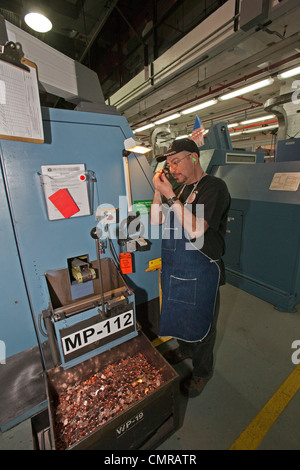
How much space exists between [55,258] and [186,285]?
32.4 inches

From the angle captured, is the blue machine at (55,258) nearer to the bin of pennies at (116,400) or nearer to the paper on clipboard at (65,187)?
the paper on clipboard at (65,187)

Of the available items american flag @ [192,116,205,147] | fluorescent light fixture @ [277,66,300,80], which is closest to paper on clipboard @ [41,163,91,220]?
american flag @ [192,116,205,147]

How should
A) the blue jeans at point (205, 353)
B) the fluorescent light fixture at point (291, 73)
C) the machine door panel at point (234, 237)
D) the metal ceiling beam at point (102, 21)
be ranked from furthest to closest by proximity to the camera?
the metal ceiling beam at point (102, 21)
the fluorescent light fixture at point (291, 73)
the machine door panel at point (234, 237)
the blue jeans at point (205, 353)

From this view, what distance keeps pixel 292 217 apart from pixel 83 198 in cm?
204

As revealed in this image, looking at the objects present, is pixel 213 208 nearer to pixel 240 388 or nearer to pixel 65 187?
pixel 65 187

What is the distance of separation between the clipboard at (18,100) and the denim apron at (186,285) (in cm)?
91

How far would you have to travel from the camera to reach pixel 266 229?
7.50 ft

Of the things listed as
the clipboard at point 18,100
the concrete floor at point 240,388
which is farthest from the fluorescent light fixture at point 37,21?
the concrete floor at point 240,388

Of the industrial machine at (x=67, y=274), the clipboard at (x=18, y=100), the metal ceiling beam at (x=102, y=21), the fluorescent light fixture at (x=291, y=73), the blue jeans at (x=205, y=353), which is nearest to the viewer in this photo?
the clipboard at (x=18, y=100)

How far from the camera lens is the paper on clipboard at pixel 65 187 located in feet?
3.51

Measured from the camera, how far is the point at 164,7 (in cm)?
442

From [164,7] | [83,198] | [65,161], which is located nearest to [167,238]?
[83,198]
